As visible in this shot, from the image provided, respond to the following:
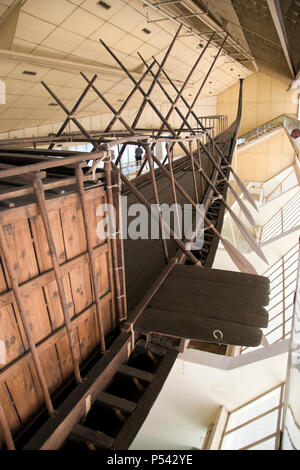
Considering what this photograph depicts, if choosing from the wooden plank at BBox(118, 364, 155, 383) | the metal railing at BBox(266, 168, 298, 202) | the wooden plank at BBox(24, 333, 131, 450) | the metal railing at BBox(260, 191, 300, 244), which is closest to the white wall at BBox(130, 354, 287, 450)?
the wooden plank at BBox(118, 364, 155, 383)

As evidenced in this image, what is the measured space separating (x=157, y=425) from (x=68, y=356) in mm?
4770

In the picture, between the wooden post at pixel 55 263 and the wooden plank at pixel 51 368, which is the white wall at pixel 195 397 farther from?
the wooden post at pixel 55 263

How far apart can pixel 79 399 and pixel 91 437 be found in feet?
0.78

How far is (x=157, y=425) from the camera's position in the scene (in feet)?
20.3

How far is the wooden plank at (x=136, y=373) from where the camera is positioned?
8.43 ft

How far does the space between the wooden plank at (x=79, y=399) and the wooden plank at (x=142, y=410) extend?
29 centimetres

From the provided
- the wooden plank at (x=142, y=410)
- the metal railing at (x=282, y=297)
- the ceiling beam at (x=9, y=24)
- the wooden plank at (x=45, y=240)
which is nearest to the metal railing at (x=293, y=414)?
the wooden plank at (x=142, y=410)

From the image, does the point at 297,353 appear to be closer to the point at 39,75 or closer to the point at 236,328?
the point at 236,328

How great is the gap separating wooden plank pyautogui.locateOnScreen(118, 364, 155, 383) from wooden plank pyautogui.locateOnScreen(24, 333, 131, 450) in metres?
0.05

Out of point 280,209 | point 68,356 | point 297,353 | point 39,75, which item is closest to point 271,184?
point 280,209

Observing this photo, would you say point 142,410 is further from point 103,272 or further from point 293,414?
point 293,414

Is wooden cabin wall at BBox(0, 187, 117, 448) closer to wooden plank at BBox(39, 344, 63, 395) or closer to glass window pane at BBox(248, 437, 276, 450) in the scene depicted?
wooden plank at BBox(39, 344, 63, 395)
